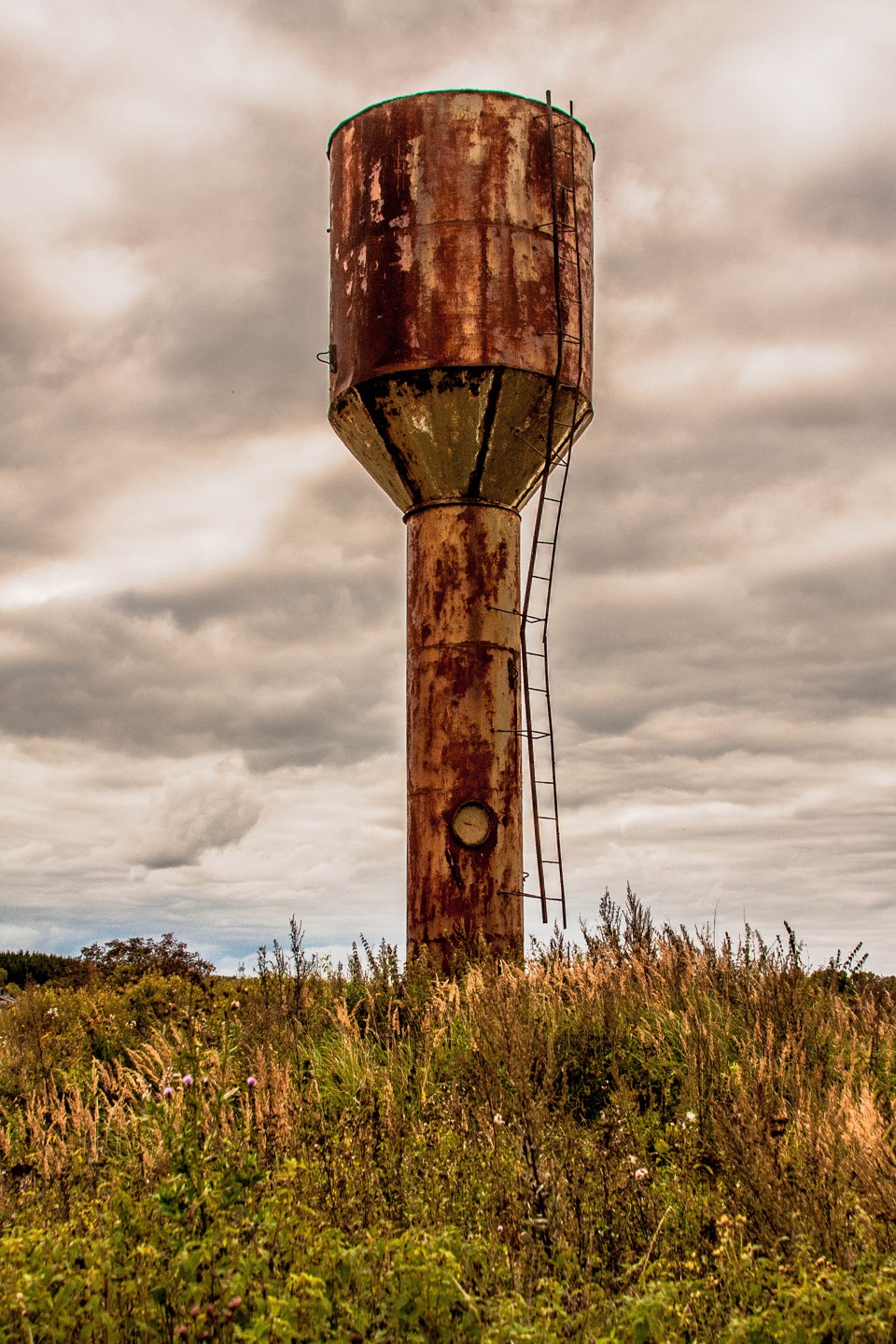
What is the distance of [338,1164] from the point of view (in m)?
5.40

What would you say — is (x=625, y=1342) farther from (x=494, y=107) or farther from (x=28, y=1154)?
(x=494, y=107)

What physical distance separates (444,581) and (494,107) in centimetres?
502

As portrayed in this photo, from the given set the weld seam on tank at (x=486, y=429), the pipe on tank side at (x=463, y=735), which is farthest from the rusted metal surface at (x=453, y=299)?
the pipe on tank side at (x=463, y=735)

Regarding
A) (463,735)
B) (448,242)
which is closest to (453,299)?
(448,242)

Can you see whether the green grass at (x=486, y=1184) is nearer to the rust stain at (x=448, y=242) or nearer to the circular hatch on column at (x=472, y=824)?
the circular hatch on column at (x=472, y=824)

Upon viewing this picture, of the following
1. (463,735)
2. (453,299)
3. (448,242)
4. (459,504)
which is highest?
(448,242)

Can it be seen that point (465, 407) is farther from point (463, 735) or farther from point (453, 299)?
point (463, 735)

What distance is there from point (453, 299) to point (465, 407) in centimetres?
109

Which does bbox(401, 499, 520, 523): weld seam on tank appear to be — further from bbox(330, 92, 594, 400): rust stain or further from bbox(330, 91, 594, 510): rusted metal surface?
bbox(330, 92, 594, 400): rust stain

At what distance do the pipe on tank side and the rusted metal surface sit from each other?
0.63m

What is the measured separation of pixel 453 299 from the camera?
1255 centimetres

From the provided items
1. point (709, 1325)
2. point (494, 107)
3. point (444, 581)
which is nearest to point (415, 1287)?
point (709, 1325)

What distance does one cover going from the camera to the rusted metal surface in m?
12.5

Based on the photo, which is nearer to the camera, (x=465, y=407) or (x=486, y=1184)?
(x=486, y=1184)
